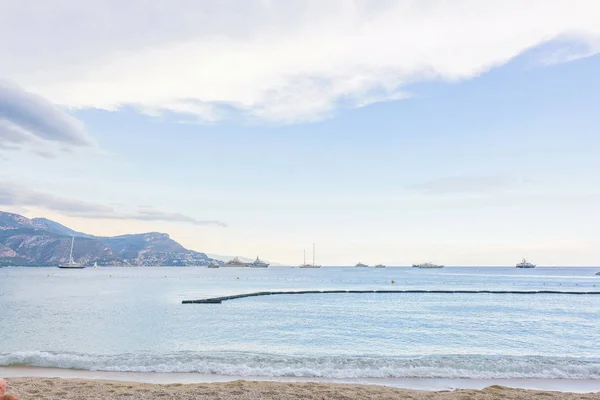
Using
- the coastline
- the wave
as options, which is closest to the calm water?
the wave

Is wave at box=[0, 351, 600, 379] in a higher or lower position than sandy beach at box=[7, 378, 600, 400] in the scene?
lower

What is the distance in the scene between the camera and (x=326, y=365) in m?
15.8

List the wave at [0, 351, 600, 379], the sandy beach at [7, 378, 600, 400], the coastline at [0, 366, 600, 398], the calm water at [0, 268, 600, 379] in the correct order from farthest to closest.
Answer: the calm water at [0, 268, 600, 379] → the wave at [0, 351, 600, 379] → the coastline at [0, 366, 600, 398] → the sandy beach at [7, 378, 600, 400]

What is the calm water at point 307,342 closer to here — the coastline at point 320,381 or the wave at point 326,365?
the wave at point 326,365

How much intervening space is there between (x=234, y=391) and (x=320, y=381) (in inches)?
138

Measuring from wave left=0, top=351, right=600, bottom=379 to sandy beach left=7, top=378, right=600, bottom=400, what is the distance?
2426mm

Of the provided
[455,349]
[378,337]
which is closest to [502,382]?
[455,349]

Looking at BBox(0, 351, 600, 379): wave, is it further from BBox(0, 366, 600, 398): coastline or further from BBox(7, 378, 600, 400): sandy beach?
BBox(7, 378, 600, 400): sandy beach

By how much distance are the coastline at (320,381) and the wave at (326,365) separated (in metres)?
0.46

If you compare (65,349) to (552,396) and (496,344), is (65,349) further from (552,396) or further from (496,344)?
(496,344)

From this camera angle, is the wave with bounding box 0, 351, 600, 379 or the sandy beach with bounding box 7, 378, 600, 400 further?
the wave with bounding box 0, 351, 600, 379

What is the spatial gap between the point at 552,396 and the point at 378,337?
1234 centimetres

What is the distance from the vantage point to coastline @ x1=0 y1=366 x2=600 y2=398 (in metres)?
12.8

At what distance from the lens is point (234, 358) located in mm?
16672
